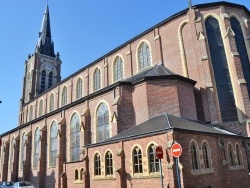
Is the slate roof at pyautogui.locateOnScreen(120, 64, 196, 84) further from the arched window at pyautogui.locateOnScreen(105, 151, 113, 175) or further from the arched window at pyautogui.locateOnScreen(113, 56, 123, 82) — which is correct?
the arched window at pyautogui.locateOnScreen(105, 151, 113, 175)

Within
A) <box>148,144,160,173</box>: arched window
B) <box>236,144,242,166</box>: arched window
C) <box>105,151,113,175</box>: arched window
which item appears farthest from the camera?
<box>236,144,242,166</box>: arched window

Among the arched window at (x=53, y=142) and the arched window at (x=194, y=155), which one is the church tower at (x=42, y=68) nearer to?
the arched window at (x=53, y=142)

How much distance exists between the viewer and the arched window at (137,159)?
1304 centimetres

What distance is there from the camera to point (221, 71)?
19.9 m

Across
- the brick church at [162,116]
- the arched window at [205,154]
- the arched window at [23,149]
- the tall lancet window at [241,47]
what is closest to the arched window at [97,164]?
the brick church at [162,116]

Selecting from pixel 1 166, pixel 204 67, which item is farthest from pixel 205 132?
pixel 1 166

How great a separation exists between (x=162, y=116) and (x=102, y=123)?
587 centimetres

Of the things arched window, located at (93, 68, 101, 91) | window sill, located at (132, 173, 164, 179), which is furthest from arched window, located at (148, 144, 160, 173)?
arched window, located at (93, 68, 101, 91)

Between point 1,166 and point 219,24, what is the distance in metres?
36.8

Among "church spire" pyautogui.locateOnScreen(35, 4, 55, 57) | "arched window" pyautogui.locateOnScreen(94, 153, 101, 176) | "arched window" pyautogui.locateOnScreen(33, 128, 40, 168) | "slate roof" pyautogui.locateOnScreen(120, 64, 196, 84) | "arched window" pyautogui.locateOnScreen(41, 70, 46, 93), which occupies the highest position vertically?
"church spire" pyautogui.locateOnScreen(35, 4, 55, 57)

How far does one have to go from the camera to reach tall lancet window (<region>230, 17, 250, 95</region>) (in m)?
20.5

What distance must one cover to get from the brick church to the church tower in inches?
589

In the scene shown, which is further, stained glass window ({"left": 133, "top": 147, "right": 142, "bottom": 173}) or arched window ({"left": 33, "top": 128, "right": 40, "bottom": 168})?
arched window ({"left": 33, "top": 128, "right": 40, "bottom": 168})

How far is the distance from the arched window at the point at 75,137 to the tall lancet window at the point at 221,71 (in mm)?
12965
